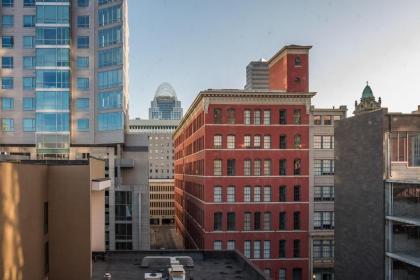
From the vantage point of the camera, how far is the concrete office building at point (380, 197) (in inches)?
1278

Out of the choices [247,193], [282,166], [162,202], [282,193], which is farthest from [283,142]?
[162,202]

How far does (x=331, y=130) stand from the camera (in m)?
62.3

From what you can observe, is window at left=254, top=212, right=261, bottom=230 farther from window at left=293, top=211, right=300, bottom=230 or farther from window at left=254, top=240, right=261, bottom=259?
window at left=293, top=211, right=300, bottom=230

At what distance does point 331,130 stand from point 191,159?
91.6 feet

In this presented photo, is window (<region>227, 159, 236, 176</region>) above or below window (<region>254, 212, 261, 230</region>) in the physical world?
above

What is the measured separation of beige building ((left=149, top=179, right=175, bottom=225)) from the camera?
15150cm

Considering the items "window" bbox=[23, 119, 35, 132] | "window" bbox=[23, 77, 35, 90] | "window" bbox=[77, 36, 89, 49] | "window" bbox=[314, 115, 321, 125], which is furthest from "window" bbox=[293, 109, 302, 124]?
"window" bbox=[23, 77, 35, 90]

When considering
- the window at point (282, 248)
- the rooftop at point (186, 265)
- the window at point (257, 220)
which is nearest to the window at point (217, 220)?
the window at point (257, 220)

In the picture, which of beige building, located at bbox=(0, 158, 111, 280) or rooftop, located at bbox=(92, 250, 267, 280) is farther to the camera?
rooftop, located at bbox=(92, 250, 267, 280)

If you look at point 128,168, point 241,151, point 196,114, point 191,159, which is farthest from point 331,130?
point 128,168

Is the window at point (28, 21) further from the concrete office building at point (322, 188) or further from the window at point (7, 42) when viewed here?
the concrete office building at point (322, 188)

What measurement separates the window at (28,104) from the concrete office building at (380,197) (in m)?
50.5

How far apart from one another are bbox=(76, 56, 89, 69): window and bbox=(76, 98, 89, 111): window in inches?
214

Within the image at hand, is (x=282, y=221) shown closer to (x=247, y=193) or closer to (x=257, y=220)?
(x=257, y=220)
